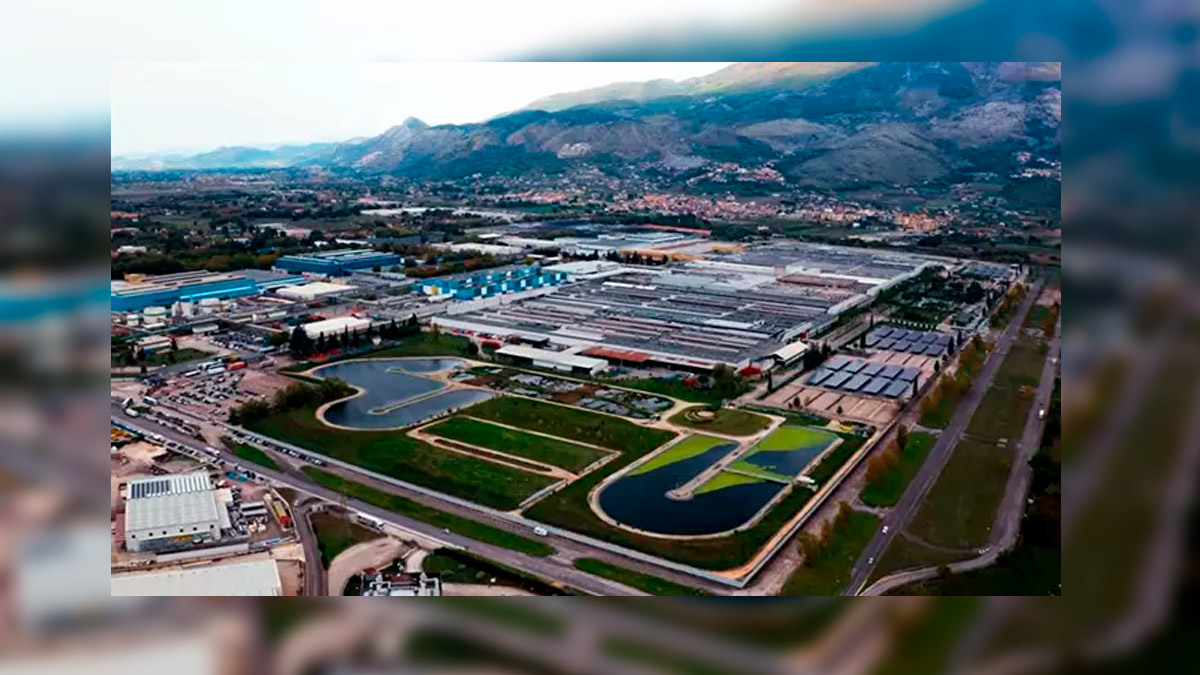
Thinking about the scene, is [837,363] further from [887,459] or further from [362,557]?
[362,557]

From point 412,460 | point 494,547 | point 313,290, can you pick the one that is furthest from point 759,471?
point 313,290

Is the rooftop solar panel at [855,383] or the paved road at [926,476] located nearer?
the paved road at [926,476]

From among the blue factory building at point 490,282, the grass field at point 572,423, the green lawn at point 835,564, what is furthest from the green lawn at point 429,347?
the green lawn at point 835,564

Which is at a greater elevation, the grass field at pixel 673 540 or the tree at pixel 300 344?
the tree at pixel 300 344

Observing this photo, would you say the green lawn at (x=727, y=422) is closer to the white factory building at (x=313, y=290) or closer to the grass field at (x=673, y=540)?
the grass field at (x=673, y=540)

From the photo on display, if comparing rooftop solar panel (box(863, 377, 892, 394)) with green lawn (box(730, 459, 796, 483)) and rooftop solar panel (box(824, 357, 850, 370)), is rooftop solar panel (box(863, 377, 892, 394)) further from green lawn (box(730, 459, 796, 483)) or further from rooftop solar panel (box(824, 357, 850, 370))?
green lawn (box(730, 459, 796, 483))

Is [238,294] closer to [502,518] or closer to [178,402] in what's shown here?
[178,402]
